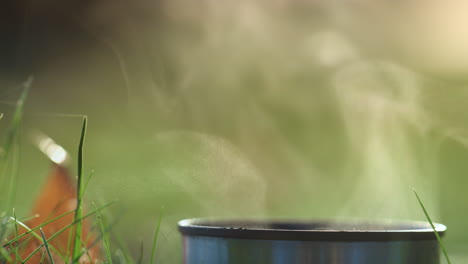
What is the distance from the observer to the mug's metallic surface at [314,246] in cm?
99

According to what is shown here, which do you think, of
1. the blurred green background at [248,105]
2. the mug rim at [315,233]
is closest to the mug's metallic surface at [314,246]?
the mug rim at [315,233]

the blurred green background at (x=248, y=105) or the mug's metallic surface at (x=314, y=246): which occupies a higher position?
the blurred green background at (x=248, y=105)

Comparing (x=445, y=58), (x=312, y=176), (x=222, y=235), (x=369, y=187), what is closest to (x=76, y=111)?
(x=312, y=176)

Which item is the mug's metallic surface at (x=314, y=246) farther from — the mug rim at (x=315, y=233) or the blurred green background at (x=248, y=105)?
the blurred green background at (x=248, y=105)

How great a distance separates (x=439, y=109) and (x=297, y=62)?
11.9 ft

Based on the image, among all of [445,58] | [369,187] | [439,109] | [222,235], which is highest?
[445,58]

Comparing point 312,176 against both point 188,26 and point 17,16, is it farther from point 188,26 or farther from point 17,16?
point 17,16

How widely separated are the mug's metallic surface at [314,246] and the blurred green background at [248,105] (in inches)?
48.8

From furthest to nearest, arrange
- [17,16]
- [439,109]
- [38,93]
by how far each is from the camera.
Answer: [17,16]
[38,93]
[439,109]

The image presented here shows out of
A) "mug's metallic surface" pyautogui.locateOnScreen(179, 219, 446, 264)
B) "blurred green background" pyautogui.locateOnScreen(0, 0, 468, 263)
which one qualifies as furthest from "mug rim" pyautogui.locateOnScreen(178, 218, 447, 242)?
"blurred green background" pyautogui.locateOnScreen(0, 0, 468, 263)

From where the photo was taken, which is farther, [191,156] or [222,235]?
[191,156]

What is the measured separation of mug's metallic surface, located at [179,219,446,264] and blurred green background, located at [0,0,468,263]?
4.07 ft

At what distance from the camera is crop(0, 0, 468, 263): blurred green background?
3.77 m

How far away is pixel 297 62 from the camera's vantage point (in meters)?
7.95
